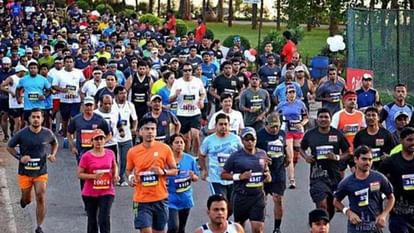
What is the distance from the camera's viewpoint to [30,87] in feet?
69.3

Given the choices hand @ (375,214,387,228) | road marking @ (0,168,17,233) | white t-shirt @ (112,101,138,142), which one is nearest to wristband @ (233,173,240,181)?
hand @ (375,214,387,228)

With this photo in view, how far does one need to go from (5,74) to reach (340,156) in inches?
449

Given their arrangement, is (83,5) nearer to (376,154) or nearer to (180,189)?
(376,154)

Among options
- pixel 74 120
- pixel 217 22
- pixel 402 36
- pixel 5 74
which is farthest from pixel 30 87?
pixel 217 22

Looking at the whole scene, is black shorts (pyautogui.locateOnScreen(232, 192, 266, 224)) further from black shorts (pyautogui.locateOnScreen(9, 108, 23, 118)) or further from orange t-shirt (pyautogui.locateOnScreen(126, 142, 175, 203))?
black shorts (pyautogui.locateOnScreen(9, 108, 23, 118))

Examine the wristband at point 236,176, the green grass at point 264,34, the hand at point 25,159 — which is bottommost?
the green grass at point 264,34

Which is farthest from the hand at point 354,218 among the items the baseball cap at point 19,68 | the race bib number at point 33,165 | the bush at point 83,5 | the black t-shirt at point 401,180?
the bush at point 83,5

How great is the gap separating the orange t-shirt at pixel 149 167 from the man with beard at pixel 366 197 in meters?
2.35

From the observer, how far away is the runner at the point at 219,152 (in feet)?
43.5

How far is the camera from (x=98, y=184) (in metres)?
12.9

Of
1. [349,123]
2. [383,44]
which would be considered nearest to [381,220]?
[349,123]

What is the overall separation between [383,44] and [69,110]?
10.4m

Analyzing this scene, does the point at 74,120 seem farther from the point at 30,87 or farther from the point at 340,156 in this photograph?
the point at 30,87

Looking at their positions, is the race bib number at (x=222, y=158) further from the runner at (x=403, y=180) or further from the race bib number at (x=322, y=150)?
the runner at (x=403, y=180)
